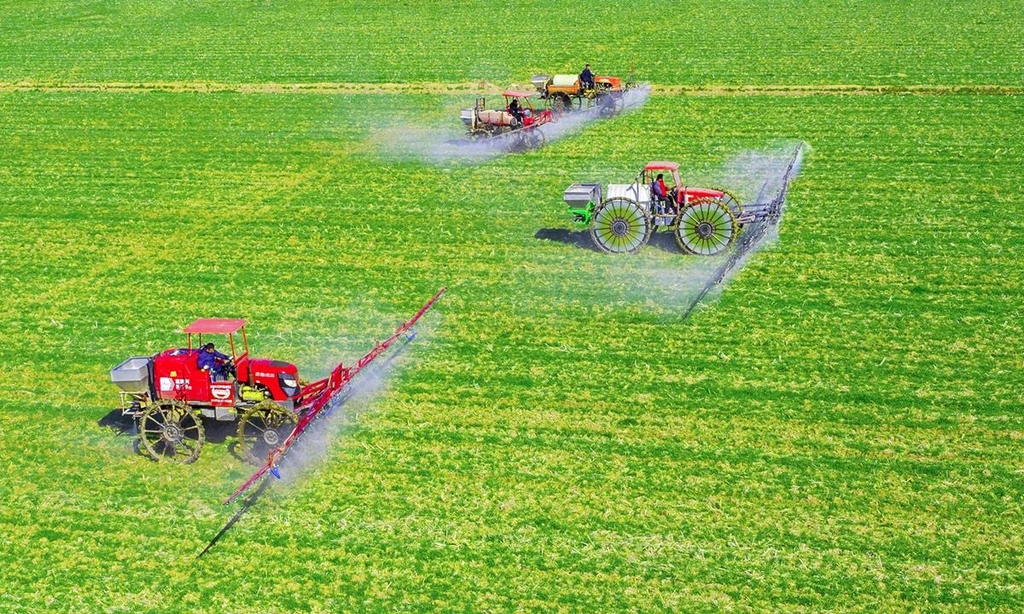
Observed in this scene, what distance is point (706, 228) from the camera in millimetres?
24062

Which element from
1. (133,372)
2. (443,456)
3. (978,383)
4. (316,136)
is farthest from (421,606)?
(316,136)

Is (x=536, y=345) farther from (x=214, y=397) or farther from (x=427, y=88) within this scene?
(x=427, y=88)

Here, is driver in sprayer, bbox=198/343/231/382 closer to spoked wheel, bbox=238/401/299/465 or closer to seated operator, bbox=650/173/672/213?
spoked wheel, bbox=238/401/299/465

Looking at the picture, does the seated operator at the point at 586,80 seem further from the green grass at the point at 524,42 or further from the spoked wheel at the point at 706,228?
the spoked wheel at the point at 706,228

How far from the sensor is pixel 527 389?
63.6 feet

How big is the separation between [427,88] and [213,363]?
966 inches

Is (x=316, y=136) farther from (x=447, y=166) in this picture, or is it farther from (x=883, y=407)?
(x=883, y=407)

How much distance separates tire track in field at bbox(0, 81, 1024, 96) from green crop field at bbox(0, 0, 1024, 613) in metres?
0.23

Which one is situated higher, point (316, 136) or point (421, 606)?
point (316, 136)

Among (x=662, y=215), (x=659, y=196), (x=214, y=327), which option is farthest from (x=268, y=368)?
(x=659, y=196)

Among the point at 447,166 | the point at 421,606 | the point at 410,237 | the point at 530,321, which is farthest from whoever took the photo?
the point at 447,166

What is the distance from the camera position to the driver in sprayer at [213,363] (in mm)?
17703

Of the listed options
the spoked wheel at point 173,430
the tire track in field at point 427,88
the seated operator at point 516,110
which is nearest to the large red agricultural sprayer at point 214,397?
the spoked wheel at point 173,430

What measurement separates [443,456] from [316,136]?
2010cm
